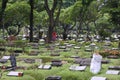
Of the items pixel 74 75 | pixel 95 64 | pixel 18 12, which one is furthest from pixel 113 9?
pixel 18 12

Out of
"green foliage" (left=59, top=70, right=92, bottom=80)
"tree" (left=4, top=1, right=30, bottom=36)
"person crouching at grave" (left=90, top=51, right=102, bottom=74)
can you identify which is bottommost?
"green foliage" (left=59, top=70, right=92, bottom=80)

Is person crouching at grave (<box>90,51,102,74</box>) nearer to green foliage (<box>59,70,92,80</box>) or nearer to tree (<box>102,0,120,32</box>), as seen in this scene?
green foliage (<box>59,70,92,80</box>)

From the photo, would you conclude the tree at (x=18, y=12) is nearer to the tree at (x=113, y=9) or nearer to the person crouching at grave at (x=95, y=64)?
the tree at (x=113, y=9)

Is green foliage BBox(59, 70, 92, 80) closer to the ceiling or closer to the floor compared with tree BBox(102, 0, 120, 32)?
closer to the floor

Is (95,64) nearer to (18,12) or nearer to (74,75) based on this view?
(74,75)

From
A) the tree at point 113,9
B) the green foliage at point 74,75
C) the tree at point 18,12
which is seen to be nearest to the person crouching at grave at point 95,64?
the green foliage at point 74,75

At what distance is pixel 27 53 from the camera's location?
→ 68.3 feet

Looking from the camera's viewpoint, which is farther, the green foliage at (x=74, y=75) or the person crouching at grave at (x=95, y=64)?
the person crouching at grave at (x=95, y=64)

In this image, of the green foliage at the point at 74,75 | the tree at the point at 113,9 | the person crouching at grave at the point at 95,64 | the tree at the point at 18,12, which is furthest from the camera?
the tree at the point at 18,12

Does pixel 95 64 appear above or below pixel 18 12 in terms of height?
below

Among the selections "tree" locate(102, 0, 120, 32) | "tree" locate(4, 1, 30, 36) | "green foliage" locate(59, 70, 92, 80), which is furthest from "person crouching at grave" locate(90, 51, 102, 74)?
"tree" locate(4, 1, 30, 36)

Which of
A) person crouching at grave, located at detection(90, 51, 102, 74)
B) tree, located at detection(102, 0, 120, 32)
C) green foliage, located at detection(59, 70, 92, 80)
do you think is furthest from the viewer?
tree, located at detection(102, 0, 120, 32)

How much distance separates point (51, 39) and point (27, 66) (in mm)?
13784

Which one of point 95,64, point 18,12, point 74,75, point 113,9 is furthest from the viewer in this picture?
point 18,12
